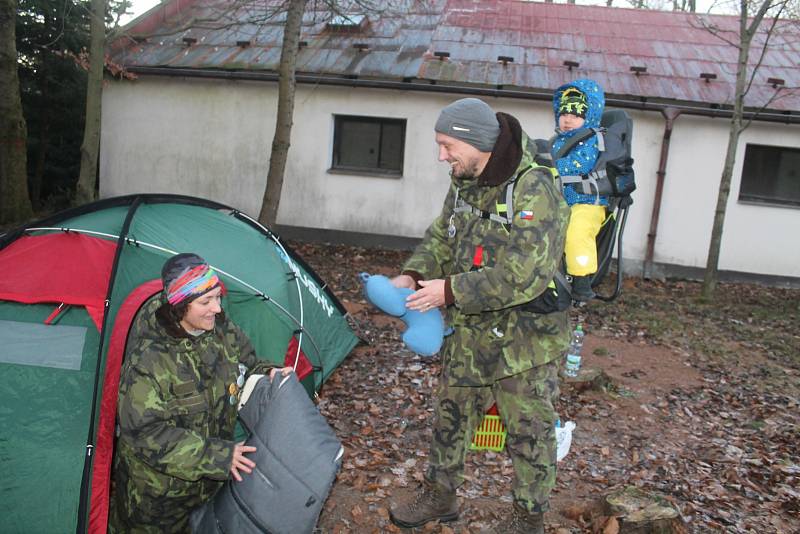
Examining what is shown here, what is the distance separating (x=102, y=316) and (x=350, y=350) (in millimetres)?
2754

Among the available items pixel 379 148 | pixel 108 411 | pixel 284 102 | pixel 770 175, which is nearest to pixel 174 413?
pixel 108 411

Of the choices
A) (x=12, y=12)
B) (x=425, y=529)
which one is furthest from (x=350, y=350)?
(x=12, y=12)

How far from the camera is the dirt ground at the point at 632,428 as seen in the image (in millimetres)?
3730

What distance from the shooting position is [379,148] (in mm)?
11844

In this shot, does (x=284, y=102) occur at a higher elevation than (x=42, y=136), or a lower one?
higher

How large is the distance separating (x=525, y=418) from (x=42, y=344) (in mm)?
2595

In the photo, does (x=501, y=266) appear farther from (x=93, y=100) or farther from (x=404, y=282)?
(x=93, y=100)

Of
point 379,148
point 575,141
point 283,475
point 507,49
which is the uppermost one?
point 507,49

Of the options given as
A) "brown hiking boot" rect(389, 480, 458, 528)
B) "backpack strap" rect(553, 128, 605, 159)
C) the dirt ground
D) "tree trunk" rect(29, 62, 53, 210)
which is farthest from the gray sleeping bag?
"tree trunk" rect(29, 62, 53, 210)

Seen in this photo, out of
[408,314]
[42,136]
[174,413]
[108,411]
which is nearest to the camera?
[174,413]

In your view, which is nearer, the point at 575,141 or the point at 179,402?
the point at 179,402

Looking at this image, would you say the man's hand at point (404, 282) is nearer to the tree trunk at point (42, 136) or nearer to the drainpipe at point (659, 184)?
the drainpipe at point (659, 184)

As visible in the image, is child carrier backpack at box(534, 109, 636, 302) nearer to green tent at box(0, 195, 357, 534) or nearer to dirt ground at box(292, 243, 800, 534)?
dirt ground at box(292, 243, 800, 534)

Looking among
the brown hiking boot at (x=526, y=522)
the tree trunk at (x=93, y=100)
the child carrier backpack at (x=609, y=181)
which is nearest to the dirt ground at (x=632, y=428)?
the brown hiking boot at (x=526, y=522)
